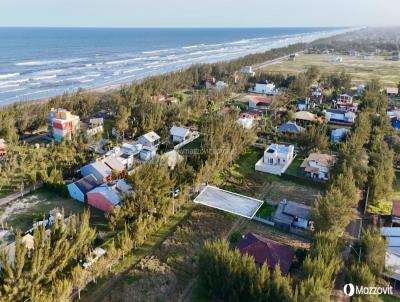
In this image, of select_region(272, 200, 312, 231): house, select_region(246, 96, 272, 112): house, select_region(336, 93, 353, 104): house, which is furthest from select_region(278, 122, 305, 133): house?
select_region(336, 93, 353, 104): house

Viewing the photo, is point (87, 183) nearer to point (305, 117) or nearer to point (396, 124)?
point (305, 117)

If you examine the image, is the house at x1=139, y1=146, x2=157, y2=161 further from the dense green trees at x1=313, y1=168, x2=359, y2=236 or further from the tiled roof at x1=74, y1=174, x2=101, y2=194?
the dense green trees at x1=313, y1=168, x2=359, y2=236

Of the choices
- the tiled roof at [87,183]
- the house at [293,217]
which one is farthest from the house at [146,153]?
the house at [293,217]

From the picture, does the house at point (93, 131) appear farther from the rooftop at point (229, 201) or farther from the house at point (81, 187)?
the rooftop at point (229, 201)

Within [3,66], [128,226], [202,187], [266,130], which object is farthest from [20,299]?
[3,66]

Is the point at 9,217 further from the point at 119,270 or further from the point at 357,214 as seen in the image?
the point at 357,214
